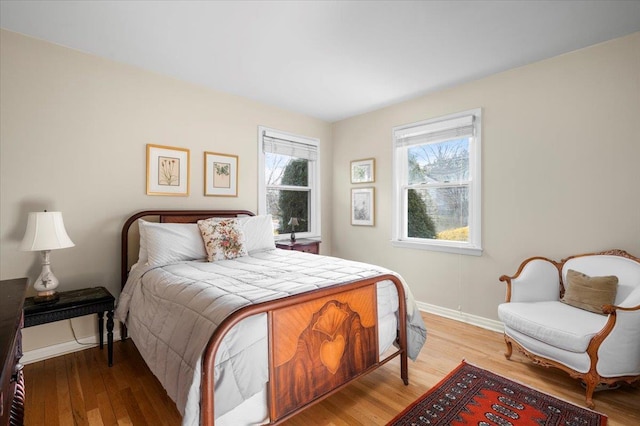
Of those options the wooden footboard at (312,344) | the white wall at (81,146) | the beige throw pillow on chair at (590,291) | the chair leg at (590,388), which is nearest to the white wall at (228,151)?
the white wall at (81,146)

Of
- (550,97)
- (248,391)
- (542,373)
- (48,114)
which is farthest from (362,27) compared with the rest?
(542,373)

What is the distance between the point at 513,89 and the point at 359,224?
2.35 m

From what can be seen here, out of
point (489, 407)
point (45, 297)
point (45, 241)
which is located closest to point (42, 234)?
point (45, 241)

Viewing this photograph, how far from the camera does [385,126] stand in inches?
160

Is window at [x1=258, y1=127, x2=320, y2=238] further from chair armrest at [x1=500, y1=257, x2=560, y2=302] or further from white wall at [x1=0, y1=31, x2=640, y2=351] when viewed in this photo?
chair armrest at [x1=500, y1=257, x2=560, y2=302]

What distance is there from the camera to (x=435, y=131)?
3.55 m

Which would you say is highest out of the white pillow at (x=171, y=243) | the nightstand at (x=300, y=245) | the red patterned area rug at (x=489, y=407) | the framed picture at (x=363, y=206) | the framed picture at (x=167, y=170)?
the framed picture at (x=167, y=170)

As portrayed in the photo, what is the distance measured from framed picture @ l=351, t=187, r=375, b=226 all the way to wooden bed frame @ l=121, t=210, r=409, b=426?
2.12m

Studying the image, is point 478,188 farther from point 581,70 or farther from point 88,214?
point 88,214

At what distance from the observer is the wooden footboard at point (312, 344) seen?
4.50ft

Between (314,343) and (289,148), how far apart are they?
3057 mm

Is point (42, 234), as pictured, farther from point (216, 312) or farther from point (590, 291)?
point (590, 291)

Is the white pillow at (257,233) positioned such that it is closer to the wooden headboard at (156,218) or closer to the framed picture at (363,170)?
the wooden headboard at (156,218)

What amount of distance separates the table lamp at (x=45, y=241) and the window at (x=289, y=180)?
79.4 inches
